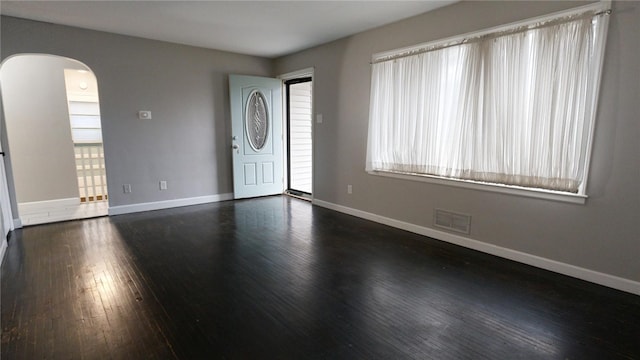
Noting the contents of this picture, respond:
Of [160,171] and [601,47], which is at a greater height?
[601,47]

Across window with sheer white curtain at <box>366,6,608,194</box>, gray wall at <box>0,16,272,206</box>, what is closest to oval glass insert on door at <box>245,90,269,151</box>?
gray wall at <box>0,16,272,206</box>

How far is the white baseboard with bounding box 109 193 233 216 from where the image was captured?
4.71 meters

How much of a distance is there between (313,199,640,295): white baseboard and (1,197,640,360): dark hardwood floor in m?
0.08

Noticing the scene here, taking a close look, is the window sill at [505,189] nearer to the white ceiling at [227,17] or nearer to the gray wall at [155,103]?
the white ceiling at [227,17]

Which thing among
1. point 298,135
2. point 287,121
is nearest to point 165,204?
point 287,121

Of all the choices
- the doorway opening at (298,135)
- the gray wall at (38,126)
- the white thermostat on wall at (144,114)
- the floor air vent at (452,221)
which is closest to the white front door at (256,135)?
the doorway opening at (298,135)

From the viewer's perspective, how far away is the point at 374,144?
13.9ft

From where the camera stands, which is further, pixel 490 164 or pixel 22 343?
pixel 490 164

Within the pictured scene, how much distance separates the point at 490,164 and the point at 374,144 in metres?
1.50

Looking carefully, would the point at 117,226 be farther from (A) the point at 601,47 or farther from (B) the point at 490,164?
(A) the point at 601,47

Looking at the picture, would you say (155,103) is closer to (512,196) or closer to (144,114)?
(144,114)

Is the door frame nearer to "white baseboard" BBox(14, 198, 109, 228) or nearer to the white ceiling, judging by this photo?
the white ceiling

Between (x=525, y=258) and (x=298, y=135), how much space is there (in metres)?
4.44

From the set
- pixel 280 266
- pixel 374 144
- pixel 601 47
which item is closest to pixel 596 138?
pixel 601 47
